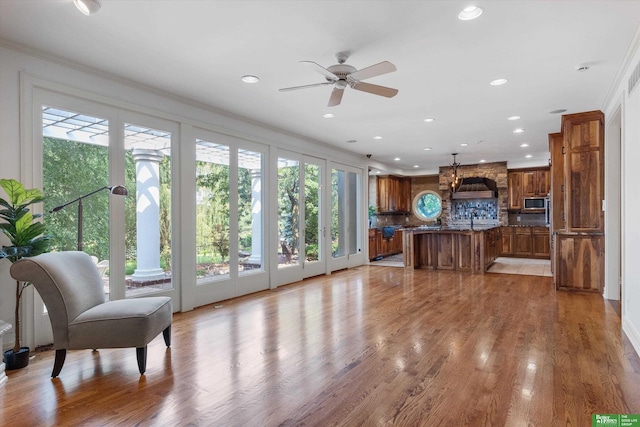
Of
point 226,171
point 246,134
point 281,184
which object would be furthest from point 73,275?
point 281,184

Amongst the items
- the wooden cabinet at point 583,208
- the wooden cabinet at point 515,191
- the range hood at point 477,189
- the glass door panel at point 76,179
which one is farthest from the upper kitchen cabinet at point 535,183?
the glass door panel at point 76,179

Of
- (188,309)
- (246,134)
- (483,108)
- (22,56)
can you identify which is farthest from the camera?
(246,134)

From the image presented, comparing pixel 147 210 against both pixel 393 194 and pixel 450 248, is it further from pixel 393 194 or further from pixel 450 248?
pixel 393 194

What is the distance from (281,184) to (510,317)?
13.2 feet

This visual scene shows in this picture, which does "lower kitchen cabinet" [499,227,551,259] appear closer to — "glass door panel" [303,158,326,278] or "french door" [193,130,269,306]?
"glass door panel" [303,158,326,278]

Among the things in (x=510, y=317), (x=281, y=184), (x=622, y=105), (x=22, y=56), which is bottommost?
(x=510, y=317)

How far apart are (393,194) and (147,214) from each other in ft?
27.5

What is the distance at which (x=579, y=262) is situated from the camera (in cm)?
542

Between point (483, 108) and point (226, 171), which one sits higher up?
point (483, 108)

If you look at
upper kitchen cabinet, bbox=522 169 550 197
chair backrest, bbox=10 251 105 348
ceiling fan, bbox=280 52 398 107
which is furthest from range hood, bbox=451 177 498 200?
chair backrest, bbox=10 251 105 348

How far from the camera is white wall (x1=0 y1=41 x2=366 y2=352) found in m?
3.15

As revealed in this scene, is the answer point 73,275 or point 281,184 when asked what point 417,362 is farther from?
point 281,184

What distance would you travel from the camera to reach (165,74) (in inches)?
152

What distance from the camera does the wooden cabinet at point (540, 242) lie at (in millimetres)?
9615
